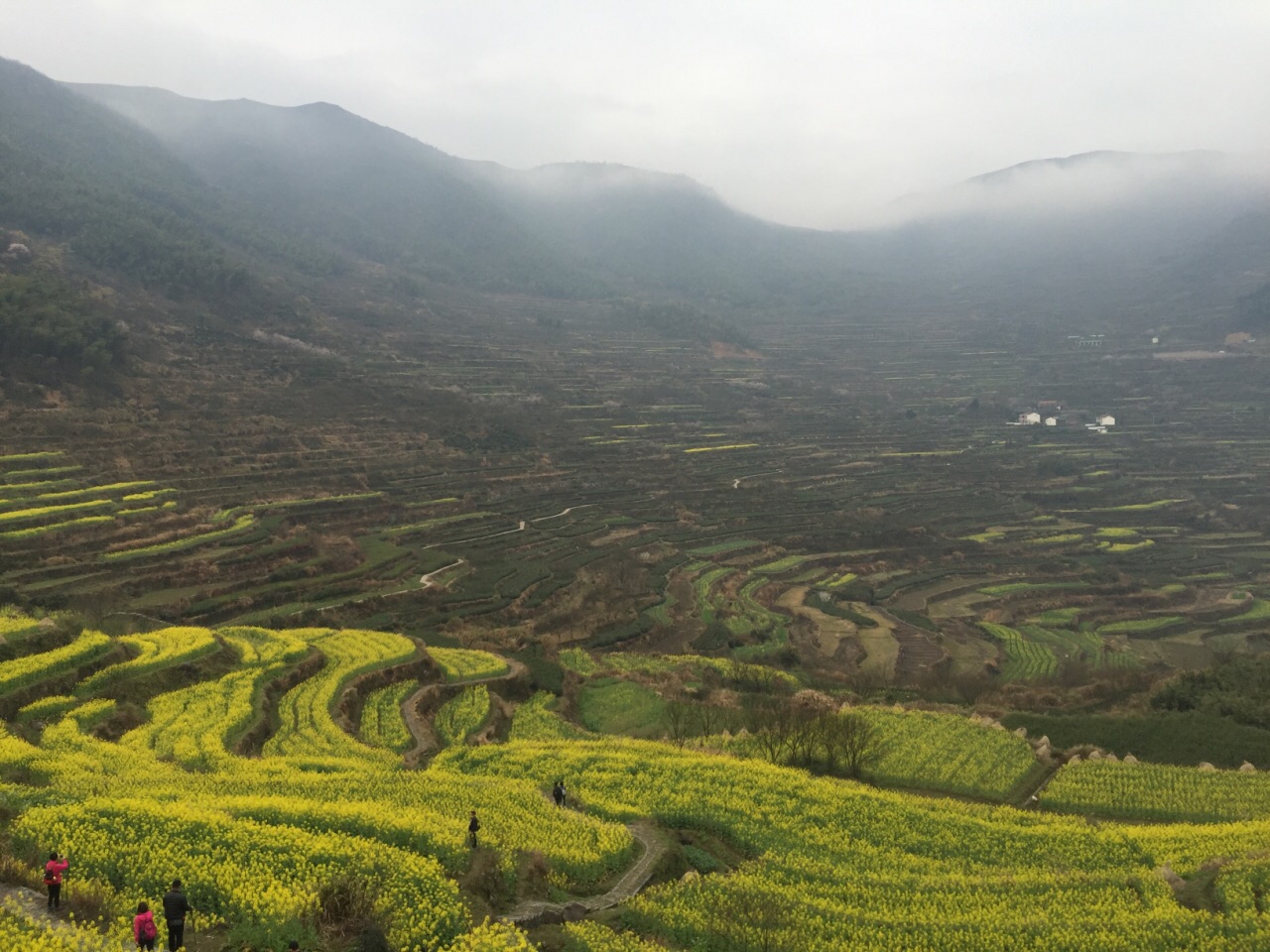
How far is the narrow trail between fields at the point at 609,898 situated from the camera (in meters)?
15.6

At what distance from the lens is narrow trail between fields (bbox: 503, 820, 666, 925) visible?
15.6 meters

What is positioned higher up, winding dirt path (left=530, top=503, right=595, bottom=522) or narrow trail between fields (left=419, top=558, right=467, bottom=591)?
winding dirt path (left=530, top=503, right=595, bottom=522)

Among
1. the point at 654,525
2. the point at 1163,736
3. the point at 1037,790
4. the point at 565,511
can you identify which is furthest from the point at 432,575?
the point at 1163,736

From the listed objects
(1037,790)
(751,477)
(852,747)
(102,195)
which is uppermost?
(102,195)

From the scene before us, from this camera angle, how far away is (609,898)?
17.3 meters

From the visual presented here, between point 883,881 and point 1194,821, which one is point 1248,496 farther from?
point 883,881

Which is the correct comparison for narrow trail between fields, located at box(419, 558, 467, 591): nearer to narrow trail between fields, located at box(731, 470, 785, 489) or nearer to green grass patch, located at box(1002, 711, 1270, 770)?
green grass patch, located at box(1002, 711, 1270, 770)

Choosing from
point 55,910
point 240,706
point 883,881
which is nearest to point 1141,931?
point 883,881

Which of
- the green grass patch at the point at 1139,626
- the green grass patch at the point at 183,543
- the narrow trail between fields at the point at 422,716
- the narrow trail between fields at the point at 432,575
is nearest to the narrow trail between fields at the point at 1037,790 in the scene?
the narrow trail between fields at the point at 422,716

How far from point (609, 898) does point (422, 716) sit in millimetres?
22344

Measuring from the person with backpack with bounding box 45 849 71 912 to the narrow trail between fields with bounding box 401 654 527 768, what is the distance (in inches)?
640

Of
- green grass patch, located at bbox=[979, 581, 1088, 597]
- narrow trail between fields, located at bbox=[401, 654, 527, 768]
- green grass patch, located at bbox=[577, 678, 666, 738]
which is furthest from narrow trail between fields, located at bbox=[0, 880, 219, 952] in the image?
green grass patch, located at bbox=[979, 581, 1088, 597]

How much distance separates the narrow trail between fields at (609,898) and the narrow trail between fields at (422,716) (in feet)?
38.9

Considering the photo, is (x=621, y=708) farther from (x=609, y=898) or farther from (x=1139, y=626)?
(x=1139, y=626)
